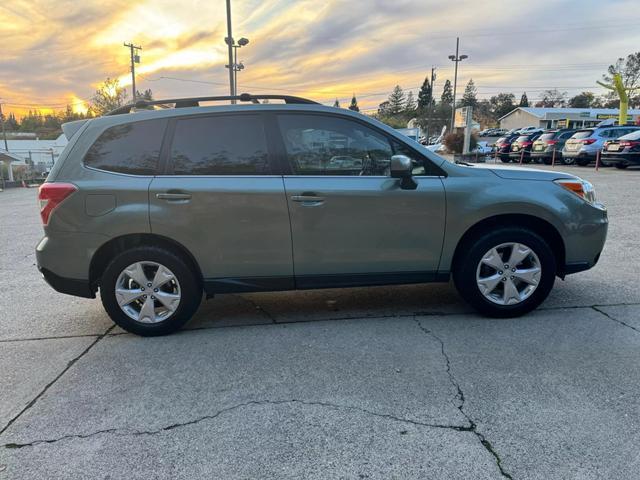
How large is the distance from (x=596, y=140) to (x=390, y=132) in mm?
20191

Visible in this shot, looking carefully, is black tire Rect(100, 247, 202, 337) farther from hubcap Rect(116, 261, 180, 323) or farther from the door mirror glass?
the door mirror glass

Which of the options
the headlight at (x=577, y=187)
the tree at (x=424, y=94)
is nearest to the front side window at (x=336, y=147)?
the headlight at (x=577, y=187)

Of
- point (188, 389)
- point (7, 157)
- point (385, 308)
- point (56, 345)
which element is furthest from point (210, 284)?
point (7, 157)

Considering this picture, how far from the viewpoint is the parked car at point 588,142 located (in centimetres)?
2000

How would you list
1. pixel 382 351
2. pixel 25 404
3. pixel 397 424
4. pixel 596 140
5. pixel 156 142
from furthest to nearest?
pixel 596 140
pixel 156 142
pixel 382 351
pixel 25 404
pixel 397 424

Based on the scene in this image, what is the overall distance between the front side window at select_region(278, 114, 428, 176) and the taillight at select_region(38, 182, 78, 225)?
1.74m

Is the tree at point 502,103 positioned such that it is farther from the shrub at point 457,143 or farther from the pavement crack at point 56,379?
the pavement crack at point 56,379

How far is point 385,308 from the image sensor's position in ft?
14.4

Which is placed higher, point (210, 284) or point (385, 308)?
point (210, 284)

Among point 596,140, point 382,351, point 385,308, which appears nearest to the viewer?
point 382,351

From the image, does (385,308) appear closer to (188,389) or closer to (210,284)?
(210,284)

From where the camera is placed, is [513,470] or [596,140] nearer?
[513,470]

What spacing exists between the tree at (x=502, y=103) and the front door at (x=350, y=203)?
12181cm

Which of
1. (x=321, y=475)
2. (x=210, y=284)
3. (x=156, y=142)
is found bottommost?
(x=321, y=475)
